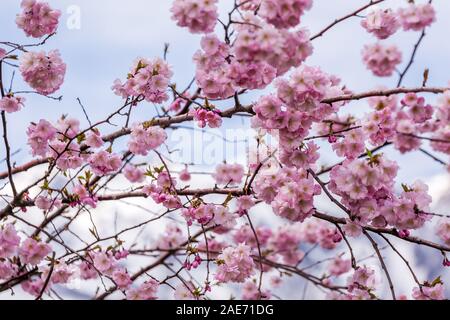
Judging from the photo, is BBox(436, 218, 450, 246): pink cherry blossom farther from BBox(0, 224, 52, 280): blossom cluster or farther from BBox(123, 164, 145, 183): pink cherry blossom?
BBox(123, 164, 145, 183): pink cherry blossom

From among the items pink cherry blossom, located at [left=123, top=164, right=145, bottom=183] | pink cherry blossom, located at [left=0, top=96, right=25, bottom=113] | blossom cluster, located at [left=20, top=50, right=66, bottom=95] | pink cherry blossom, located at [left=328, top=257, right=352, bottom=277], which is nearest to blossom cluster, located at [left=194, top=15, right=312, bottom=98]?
blossom cluster, located at [left=20, top=50, right=66, bottom=95]

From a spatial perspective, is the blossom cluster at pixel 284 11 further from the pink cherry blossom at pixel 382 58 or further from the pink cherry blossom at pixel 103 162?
the pink cherry blossom at pixel 103 162

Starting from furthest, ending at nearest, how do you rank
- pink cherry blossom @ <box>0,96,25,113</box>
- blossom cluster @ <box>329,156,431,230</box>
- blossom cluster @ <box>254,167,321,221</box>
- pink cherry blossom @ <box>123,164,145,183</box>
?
pink cherry blossom @ <box>123,164,145,183</box> < pink cherry blossom @ <box>0,96,25,113</box> < blossom cluster @ <box>254,167,321,221</box> < blossom cluster @ <box>329,156,431,230</box>

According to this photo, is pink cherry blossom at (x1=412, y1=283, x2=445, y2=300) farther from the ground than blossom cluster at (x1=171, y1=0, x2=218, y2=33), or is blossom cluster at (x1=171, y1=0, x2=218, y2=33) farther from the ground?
blossom cluster at (x1=171, y1=0, x2=218, y2=33)

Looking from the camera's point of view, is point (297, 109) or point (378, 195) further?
point (378, 195)

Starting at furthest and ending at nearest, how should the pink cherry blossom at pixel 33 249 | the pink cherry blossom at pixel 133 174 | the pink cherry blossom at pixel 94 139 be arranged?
the pink cherry blossom at pixel 133 174 → the pink cherry blossom at pixel 94 139 → the pink cherry blossom at pixel 33 249

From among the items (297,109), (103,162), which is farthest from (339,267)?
(297,109)

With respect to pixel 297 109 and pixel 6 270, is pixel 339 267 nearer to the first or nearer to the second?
pixel 6 270

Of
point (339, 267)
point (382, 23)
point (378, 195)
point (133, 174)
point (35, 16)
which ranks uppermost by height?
point (133, 174)

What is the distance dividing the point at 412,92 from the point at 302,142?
678 mm

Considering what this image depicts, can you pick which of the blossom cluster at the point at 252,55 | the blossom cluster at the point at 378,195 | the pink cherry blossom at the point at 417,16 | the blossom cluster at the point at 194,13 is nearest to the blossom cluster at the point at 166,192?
the blossom cluster at the point at 252,55

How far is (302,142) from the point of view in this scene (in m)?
3.33
